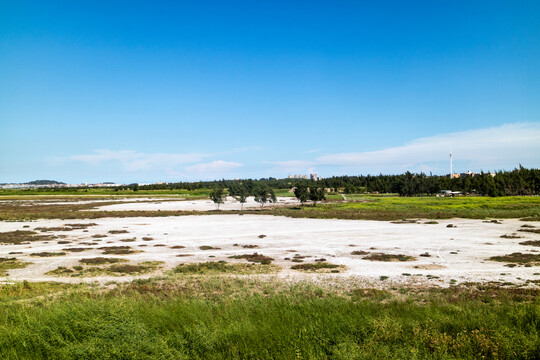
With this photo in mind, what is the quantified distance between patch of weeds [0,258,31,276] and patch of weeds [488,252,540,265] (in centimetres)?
4212

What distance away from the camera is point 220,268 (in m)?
26.9

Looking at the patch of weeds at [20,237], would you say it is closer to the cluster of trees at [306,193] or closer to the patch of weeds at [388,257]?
the patch of weeds at [388,257]

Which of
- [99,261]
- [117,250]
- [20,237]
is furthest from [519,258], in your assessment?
[20,237]

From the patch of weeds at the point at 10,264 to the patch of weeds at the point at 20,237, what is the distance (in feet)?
43.5

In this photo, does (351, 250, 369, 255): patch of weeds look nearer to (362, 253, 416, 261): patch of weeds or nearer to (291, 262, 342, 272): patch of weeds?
(362, 253, 416, 261): patch of weeds

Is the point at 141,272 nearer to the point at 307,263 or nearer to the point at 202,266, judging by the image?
the point at 202,266

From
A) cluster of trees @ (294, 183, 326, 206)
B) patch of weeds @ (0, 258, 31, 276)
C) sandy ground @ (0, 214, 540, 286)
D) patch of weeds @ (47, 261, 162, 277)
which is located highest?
cluster of trees @ (294, 183, 326, 206)

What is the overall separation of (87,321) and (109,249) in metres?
32.5

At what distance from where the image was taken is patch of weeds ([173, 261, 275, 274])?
25.6 meters

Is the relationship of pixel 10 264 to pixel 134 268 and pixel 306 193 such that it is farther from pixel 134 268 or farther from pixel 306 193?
pixel 306 193

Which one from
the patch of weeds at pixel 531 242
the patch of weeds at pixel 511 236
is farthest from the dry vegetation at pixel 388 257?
the patch of weeds at pixel 511 236

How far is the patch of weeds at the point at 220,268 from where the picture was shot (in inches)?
1010

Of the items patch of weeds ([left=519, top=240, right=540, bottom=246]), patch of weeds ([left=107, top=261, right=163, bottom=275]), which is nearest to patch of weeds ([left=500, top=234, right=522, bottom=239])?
patch of weeds ([left=519, top=240, right=540, bottom=246])

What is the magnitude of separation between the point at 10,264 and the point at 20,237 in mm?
21300
